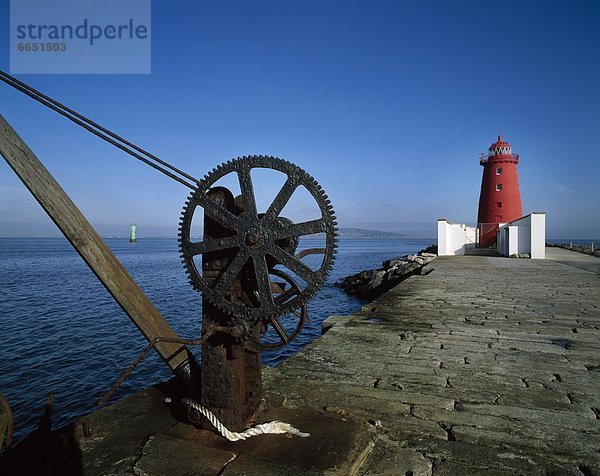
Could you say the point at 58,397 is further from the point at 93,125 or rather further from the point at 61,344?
the point at 93,125

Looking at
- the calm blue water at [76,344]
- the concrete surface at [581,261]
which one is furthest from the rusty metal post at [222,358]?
the concrete surface at [581,261]

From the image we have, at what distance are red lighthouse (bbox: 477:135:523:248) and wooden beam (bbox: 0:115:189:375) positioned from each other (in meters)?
31.7

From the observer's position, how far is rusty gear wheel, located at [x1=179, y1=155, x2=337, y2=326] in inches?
114

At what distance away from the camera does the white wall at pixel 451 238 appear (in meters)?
23.0

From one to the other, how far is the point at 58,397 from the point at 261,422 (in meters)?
7.81

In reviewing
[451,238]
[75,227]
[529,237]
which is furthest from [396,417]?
[451,238]

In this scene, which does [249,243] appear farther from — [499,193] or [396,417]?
[499,193]

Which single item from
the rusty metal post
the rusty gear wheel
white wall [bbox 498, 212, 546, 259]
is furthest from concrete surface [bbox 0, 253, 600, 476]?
white wall [bbox 498, 212, 546, 259]

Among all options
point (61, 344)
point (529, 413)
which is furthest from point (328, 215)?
point (61, 344)

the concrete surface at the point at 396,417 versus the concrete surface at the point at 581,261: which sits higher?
the concrete surface at the point at 396,417

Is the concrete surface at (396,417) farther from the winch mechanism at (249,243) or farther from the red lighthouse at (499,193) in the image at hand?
the red lighthouse at (499,193)

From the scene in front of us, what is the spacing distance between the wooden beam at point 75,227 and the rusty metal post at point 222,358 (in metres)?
0.50

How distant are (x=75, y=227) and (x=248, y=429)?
1.99m

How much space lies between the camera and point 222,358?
9.86 ft
